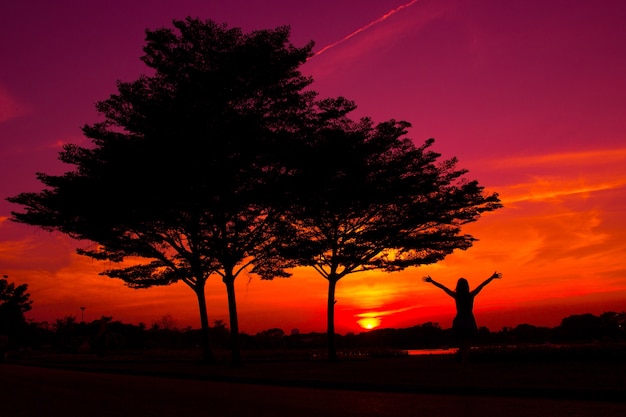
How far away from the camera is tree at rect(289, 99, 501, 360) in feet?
100

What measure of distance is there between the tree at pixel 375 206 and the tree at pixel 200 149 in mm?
2374

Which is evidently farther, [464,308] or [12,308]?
[12,308]

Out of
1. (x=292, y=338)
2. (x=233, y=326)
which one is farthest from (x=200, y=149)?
(x=292, y=338)

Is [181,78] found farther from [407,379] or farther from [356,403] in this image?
[356,403]

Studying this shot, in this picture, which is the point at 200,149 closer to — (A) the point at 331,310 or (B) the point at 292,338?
(A) the point at 331,310

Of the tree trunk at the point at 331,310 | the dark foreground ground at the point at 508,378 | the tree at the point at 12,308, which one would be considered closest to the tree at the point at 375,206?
the tree trunk at the point at 331,310

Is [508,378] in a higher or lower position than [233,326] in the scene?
lower

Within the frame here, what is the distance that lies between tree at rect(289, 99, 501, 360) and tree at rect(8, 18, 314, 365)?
2374 mm

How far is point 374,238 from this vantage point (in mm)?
30984

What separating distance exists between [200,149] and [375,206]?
32.3 ft

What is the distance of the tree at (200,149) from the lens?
86.7ft

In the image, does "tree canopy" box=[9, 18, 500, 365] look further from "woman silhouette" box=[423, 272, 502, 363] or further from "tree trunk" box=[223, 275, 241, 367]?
"woman silhouette" box=[423, 272, 502, 363]

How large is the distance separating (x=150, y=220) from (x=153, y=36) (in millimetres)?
8224

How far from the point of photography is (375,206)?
31844 millimetres
